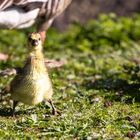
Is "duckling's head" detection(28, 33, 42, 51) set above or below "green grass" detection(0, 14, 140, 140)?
above

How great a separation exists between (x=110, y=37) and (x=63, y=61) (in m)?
1.56

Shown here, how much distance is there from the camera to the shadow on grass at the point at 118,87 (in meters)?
5.14

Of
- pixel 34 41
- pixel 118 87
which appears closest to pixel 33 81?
pixel 34 41

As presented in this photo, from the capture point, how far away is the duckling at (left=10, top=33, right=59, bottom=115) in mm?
4367

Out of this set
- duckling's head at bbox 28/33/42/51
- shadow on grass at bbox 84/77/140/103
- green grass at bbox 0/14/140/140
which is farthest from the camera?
shadow on grass at bbox 84/77/140/103

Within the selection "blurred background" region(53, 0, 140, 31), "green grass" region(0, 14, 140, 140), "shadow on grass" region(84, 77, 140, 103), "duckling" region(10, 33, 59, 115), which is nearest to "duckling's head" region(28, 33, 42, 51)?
"duckling" region(10, 33, 59, 115)

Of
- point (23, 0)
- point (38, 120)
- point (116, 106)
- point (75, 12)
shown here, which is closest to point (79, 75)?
point (23, 0)

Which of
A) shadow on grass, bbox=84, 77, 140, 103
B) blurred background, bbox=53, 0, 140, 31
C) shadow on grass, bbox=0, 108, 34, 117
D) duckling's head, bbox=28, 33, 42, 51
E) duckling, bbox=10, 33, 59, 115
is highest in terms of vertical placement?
duckling's head, bbox=28, 33, 42, 51

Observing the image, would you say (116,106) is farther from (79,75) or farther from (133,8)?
(133,8)

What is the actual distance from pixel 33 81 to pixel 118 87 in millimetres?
1431

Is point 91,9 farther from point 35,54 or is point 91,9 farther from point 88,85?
point 35,54

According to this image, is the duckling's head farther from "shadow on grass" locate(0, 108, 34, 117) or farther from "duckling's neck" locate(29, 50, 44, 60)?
"shadow on grass" locate(0, 108, 34, 117)

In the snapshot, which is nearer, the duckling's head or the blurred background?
the duckling's head

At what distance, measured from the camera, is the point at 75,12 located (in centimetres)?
1024
